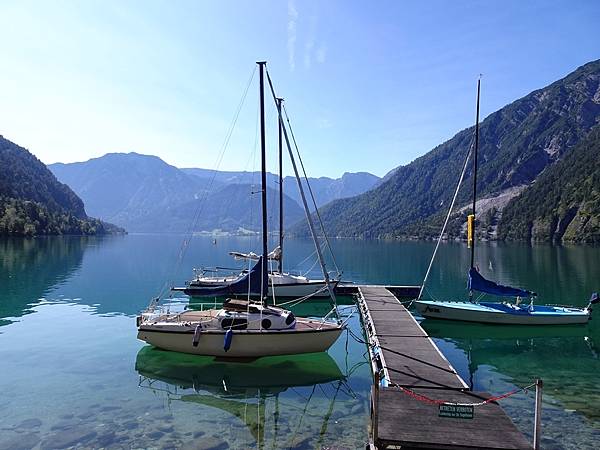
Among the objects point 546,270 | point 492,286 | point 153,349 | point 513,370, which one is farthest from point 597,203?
point 153,349

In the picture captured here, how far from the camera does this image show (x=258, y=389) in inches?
762

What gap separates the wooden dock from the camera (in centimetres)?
1117

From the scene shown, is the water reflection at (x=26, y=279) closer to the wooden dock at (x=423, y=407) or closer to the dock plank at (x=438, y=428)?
the wooden dock at (x=423, y=407)

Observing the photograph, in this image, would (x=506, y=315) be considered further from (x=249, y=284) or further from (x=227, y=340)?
(x=227, y=340)

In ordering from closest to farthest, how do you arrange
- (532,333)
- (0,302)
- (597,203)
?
1. (532,333)
2. (0,302)
3. (597,203)

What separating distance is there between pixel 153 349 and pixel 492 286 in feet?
82.1

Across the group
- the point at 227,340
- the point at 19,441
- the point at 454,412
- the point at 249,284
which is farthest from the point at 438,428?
the point at 249,284

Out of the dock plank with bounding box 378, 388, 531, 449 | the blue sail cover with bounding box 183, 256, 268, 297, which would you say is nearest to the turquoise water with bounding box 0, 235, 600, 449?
the dock plank with bounding box 378, 388, 531, 449

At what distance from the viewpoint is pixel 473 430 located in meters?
11.7

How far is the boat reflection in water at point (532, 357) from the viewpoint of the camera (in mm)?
19266

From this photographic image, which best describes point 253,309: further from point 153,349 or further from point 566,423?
point 566,423

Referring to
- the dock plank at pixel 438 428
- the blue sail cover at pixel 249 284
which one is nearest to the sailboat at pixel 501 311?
the blue sail cover at pixel 249 284

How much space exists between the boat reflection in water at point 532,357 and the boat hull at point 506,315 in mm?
643

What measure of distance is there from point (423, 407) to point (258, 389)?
28.1 ft
